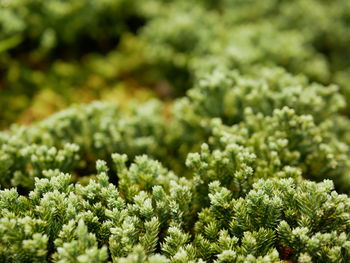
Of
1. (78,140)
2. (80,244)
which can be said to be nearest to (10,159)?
(78,140)

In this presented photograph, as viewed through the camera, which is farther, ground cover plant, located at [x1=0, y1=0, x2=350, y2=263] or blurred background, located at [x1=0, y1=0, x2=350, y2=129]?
blurred background, located at [x1=0, y1=0, x2=350, y2=129]

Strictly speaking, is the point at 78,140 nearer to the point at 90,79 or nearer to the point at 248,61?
the point at 90,79

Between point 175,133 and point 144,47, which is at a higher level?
point 144,47

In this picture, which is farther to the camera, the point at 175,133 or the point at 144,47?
the point at 144,47

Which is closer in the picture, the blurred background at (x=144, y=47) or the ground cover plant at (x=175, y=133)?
the ground cover plant at (x=175, y=133)
